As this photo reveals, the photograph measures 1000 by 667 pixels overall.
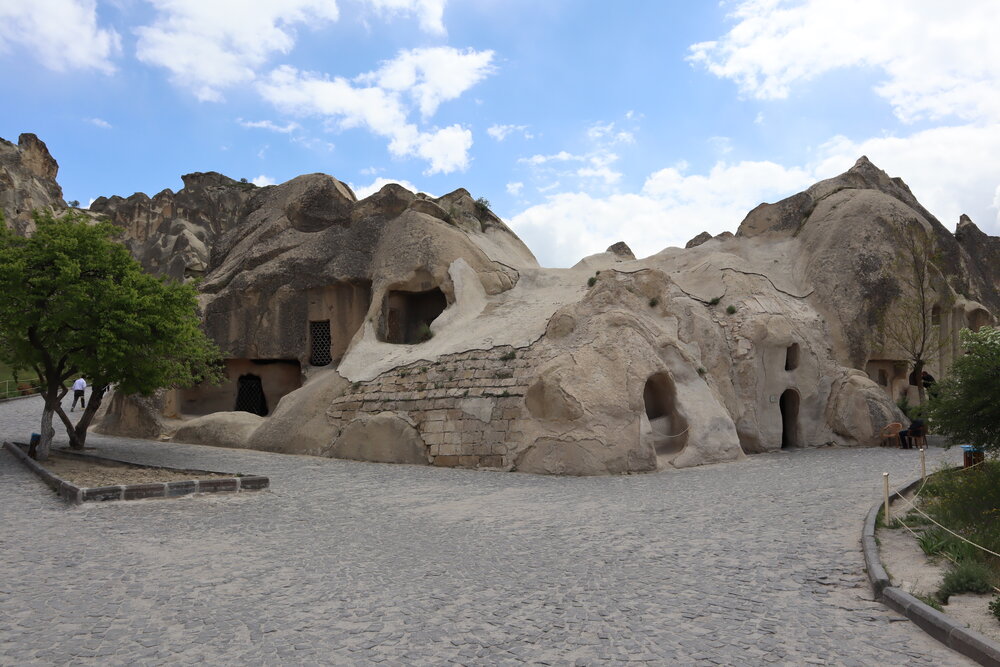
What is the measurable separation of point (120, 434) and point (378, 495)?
45.0ft

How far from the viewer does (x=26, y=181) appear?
47.6m

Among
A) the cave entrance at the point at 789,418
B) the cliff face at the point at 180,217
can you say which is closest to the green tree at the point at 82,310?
the cave entrance at the point at 789,418

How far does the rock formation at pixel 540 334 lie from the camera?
15555 millimetres

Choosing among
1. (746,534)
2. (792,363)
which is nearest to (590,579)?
(746,534)

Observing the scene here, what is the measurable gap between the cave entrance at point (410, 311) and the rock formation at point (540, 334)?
0.25ft

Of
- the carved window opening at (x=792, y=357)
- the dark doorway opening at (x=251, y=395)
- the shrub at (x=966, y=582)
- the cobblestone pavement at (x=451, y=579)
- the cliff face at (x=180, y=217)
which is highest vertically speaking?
the cliff face at (x=180, y=217)

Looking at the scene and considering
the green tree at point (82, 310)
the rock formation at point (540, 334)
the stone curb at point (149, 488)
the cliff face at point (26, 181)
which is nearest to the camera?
the stone curb at point (149, 488)

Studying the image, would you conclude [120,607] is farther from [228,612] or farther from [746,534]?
[746,534]

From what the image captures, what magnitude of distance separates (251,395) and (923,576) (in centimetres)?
2244

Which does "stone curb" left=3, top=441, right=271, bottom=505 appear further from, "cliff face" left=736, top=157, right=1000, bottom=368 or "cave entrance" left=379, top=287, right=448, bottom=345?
"cliff face" left=736, top=157, right=1000, bottom=368

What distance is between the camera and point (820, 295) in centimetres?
2216

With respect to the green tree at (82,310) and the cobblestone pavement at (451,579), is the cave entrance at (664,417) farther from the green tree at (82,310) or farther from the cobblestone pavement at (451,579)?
the green tree at (82,310)

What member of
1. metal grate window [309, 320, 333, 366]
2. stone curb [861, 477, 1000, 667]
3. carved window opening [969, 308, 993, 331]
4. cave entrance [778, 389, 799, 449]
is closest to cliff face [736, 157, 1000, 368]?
carved window opening [969, 308, 993, 331]

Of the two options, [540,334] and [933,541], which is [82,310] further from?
[933,541]
